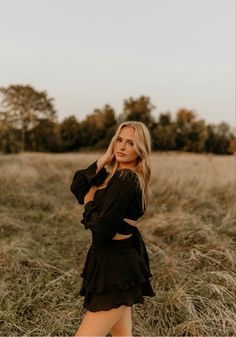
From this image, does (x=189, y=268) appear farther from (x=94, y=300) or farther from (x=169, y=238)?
(x=94, y=300)

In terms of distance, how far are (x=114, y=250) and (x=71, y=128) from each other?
107ft

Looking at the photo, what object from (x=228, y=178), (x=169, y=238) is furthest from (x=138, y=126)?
(x=228, y=178)

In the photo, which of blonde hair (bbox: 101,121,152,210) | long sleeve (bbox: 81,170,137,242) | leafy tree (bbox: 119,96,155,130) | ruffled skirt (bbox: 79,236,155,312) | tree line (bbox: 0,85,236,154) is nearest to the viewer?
long sleeve (bbox: 81,170,137,242)

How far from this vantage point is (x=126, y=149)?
2080mm

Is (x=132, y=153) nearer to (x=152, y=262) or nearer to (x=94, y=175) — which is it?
(x=94, y=175)

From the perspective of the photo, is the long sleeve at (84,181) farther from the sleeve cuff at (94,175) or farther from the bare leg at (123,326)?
the bare leg at (123,326)

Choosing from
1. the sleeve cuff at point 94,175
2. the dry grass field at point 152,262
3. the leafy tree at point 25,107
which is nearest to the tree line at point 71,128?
the leafy tree at point 25,107

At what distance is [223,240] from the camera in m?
5.18

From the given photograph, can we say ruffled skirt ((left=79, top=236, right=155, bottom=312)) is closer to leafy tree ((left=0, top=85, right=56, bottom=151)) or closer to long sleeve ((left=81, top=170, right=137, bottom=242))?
long sleeve ((left=81, top=170, right=137, bottom=242))

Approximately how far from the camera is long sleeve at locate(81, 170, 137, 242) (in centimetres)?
182

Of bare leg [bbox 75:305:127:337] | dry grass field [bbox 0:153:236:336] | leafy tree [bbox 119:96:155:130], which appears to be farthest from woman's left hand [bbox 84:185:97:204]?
leafy tree [bbox 119:96:155:130]

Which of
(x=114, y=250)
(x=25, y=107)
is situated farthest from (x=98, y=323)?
(x=25, y=107)

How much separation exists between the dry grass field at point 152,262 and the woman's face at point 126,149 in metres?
1.60

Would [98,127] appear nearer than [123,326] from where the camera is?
No
